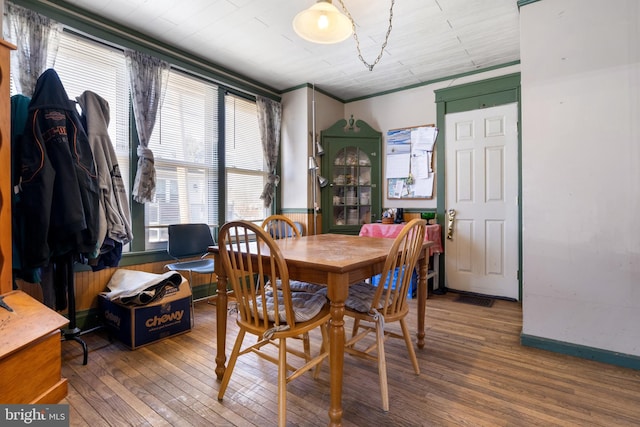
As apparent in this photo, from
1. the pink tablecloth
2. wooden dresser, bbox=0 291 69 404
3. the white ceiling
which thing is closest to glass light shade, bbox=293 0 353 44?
the white ceiling

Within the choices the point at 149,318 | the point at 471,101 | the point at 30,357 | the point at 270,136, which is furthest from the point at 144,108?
the point at 471,101

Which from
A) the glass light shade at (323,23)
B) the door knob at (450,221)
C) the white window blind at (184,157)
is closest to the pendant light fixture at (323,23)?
the glass light shade at (323,23)

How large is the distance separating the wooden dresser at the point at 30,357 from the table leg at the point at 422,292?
1.94m

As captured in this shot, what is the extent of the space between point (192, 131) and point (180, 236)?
112cm

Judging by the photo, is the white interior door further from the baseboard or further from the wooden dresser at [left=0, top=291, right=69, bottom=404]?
the wooden dresser at [left=0, top=291, right=69, bottom=404]

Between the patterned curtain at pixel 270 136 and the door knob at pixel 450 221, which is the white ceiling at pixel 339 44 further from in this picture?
the door knob at pixel 450 221

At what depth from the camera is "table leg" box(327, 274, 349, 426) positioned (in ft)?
4.55

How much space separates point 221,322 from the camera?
1811mm

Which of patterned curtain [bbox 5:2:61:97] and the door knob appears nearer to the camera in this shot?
patterned curtain [bbox 5:2:61:97]

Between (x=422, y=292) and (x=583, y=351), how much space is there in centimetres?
110

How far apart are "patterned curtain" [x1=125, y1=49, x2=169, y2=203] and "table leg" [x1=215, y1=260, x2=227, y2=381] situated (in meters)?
1.46

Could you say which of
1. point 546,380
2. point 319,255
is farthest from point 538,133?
point 319,255

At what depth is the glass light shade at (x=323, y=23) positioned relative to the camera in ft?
5.83

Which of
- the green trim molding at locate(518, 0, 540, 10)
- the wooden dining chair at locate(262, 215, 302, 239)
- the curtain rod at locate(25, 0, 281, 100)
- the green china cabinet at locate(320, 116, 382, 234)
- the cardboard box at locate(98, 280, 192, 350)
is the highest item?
the curtain rod at locate(25, 0, 281, 100)
